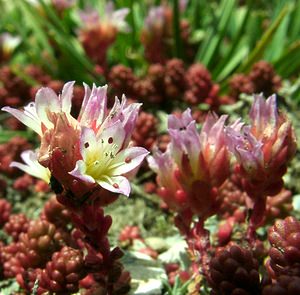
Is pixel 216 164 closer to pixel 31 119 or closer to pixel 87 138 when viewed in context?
pixel 87 138

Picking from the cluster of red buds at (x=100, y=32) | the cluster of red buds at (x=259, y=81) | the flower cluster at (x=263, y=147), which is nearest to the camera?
the flower cluster at (x=263, y=147)

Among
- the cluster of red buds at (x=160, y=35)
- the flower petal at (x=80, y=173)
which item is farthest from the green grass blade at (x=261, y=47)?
the flower petal at (x=80, y=173)

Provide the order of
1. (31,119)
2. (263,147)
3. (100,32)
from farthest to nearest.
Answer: (100,32) < (263,147) < (31,119)

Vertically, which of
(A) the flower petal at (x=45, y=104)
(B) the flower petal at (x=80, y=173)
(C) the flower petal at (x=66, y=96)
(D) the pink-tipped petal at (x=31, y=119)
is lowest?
(B) the flower petal at (x=80, y=173)

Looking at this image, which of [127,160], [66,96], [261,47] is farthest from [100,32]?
[127,160]

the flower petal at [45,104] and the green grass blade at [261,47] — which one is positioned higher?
the green grass blade at [261,47]

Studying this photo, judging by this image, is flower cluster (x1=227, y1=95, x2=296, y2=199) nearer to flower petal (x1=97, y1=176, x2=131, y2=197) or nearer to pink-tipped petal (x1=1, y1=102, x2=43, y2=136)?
flower petal (x1=97, y1=176, x2=131, y2=197)

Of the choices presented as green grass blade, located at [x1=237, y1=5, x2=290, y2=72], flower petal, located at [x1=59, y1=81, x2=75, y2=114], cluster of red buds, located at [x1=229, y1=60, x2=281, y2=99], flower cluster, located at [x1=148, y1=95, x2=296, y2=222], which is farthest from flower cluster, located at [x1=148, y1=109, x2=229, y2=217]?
green grass blade, located at [x1=237, y1=5, x2=290, y2=72]

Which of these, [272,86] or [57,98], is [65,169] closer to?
[57,98]

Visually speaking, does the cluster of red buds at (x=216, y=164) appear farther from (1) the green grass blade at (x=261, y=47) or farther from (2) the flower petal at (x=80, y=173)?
(1) the green grass blade at (x=261, y=47)
